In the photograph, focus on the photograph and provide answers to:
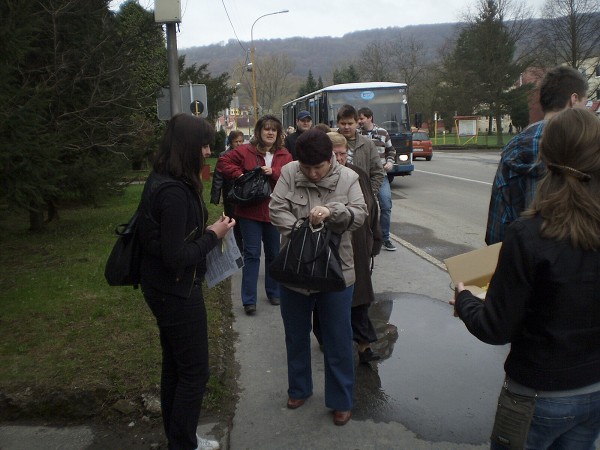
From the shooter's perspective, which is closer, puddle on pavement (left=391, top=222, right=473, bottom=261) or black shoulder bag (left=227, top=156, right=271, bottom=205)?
black shoulder bag (left=227, top=156, right=271, bottom=205)

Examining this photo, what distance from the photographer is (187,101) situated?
938cm

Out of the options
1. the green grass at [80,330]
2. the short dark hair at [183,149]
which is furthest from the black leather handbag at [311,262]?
the green grass at [80,330]

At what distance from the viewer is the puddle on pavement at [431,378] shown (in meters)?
3.50

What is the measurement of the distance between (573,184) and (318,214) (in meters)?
1.55

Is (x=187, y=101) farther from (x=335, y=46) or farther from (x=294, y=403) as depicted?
(x=335, y=46)

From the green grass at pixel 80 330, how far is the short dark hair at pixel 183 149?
167 cm

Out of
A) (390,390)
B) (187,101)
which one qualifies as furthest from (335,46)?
(390,390)

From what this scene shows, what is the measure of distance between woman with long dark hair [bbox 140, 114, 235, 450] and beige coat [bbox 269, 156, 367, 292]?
0.55 meters

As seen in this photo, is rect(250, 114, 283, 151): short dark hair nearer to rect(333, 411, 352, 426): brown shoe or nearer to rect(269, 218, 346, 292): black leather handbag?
rect(269, 218, 346, 292): black leather handbag

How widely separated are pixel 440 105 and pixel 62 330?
55210mm

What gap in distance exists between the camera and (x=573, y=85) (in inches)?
122

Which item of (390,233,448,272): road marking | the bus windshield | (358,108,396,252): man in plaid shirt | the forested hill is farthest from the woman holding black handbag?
the forested hill

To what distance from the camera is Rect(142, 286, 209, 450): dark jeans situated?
9.22 ft

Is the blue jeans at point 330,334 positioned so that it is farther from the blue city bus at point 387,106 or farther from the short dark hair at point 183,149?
the blue city bus at point 387,106
